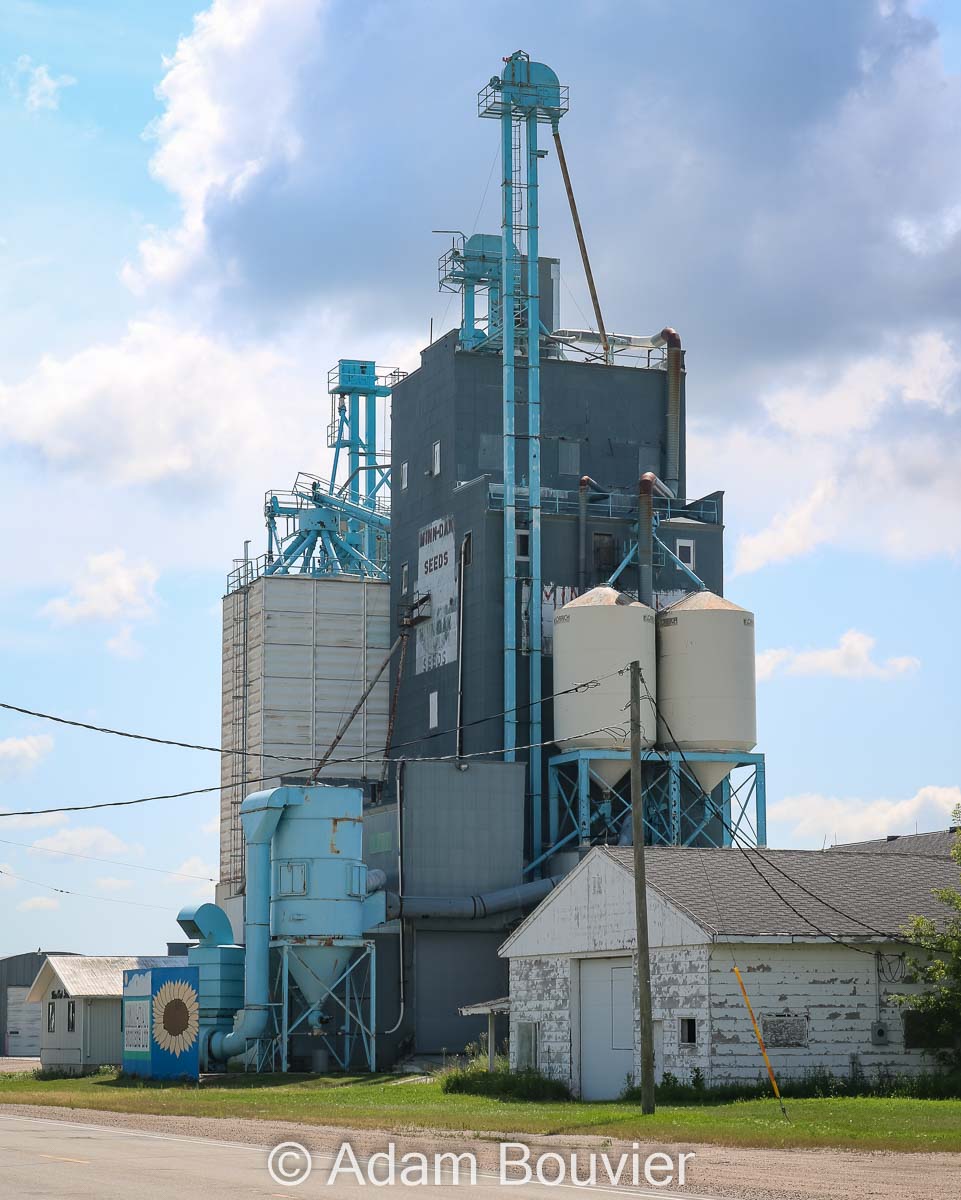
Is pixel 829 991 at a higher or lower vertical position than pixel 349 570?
lower

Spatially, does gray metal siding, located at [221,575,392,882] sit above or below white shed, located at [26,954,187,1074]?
above

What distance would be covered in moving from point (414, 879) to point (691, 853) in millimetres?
17687

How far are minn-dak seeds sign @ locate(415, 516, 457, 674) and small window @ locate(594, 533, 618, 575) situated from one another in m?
5.41

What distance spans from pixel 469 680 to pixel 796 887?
2813cm

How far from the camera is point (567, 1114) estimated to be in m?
32.3

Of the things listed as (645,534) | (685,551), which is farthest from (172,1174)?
(685,551)

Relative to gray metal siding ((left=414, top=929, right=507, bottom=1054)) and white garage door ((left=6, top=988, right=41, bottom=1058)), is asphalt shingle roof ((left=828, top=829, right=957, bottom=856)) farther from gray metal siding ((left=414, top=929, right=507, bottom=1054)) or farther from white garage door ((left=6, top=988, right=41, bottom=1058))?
white garage door ((left=6, top=988, right=41, bottom=1058))

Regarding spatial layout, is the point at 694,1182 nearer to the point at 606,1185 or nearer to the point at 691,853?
the point at 606,1185

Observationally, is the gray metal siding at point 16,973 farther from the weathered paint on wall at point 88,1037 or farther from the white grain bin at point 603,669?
the white grain bin at point 603,669

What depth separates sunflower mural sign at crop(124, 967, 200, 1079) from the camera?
51.9 m

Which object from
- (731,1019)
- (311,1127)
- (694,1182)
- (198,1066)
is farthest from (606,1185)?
(198,1066)

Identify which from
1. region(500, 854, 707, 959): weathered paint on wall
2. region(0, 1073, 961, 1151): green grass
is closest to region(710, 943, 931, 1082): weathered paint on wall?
region(500, 854, 707, 959): weathered paint on wall

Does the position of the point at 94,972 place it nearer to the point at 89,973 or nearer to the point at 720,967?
the point at 89,973

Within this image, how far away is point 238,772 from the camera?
75.2m
